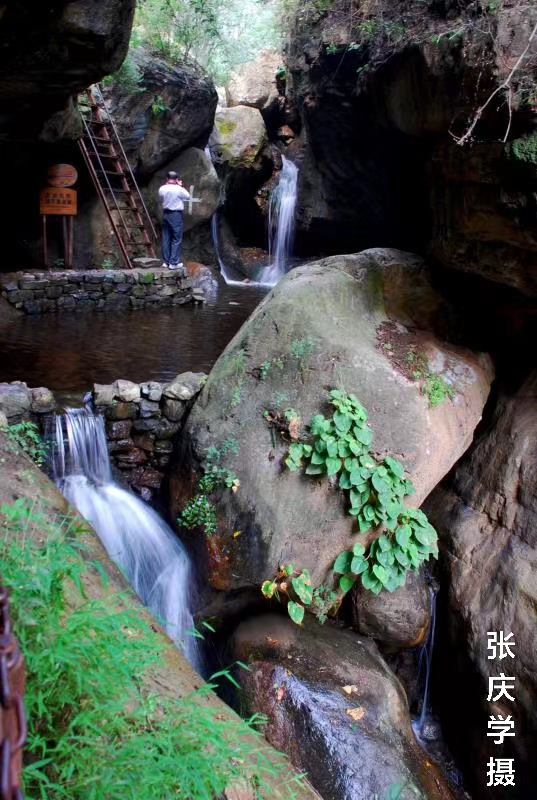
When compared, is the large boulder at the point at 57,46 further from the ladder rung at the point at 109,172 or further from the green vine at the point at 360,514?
the ladder rung at the point at 109,172

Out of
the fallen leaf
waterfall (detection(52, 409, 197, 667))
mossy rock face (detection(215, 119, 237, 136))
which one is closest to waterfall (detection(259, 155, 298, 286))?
mossy rock face (detection(215, 119, 237, 136))

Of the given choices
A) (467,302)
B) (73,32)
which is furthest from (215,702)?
(73,32)

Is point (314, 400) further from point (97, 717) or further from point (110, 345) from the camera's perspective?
point (110, 345)

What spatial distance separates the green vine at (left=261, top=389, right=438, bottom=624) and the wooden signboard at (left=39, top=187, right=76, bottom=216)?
332 inches

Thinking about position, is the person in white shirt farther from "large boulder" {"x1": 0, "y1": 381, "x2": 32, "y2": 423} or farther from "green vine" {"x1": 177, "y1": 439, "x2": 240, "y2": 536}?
"green vine" {"x1": 177, "y1": 439, "x2": 240, "y2": 536}

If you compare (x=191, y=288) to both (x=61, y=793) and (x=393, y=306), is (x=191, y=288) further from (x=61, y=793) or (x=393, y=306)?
(x=61, y=793)

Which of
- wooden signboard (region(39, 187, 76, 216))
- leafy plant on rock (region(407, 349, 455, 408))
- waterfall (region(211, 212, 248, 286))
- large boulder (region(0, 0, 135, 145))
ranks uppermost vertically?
large boulder (region(0, 0, 135, 145))

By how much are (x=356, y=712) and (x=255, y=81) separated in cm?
1758

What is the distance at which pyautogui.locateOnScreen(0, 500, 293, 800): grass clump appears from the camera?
1959mm

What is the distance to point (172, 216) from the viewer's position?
12.1 metres

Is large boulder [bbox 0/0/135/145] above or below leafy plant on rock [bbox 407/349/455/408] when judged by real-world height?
above

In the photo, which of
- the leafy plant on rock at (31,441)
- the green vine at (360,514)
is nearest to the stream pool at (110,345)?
the leafy plant on rock at (31,441)

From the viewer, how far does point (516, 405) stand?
245 inches

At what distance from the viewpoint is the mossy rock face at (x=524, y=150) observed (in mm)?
4602
